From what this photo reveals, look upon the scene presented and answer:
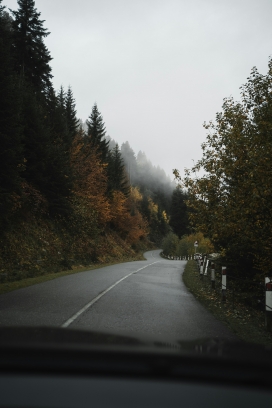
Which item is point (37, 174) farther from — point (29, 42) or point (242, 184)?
point (242, 184)

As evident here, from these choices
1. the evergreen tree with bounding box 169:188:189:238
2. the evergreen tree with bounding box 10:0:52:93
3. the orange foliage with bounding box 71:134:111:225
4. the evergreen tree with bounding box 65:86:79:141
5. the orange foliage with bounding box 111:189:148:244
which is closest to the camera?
the evergreen tree with bounding box 10:0:52:93

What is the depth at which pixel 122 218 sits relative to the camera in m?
50.8

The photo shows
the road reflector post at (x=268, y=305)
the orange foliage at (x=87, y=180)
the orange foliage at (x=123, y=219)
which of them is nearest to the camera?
the road reflector post at (x=268, y=305)

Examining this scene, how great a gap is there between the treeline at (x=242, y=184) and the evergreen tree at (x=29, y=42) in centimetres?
2224

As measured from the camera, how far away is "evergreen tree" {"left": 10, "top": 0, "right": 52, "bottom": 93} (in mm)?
30516

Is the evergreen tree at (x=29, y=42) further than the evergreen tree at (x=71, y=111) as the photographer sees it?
No

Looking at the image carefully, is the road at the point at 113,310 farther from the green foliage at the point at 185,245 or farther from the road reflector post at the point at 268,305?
the green foliage at the point at 185,245

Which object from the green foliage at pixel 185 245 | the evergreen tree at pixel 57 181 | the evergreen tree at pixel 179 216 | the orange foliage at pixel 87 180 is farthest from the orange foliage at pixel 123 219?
the evergreen tree at pixel 179 216

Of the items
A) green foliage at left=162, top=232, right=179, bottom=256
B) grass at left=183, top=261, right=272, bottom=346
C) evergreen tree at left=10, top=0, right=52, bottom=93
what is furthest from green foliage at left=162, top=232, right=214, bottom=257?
grass at left=183, top=261, right=272, bottom=346

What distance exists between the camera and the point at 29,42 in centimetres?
3080

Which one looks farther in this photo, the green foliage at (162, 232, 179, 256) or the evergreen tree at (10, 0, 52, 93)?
the green foliage at (162, 232, 179, 256)

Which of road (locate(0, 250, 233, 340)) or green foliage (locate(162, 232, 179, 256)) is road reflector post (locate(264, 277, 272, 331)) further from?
green foliage (locate(162, 232, 179, 256))

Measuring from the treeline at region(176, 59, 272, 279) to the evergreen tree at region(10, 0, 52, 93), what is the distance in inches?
876

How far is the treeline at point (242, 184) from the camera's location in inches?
371
